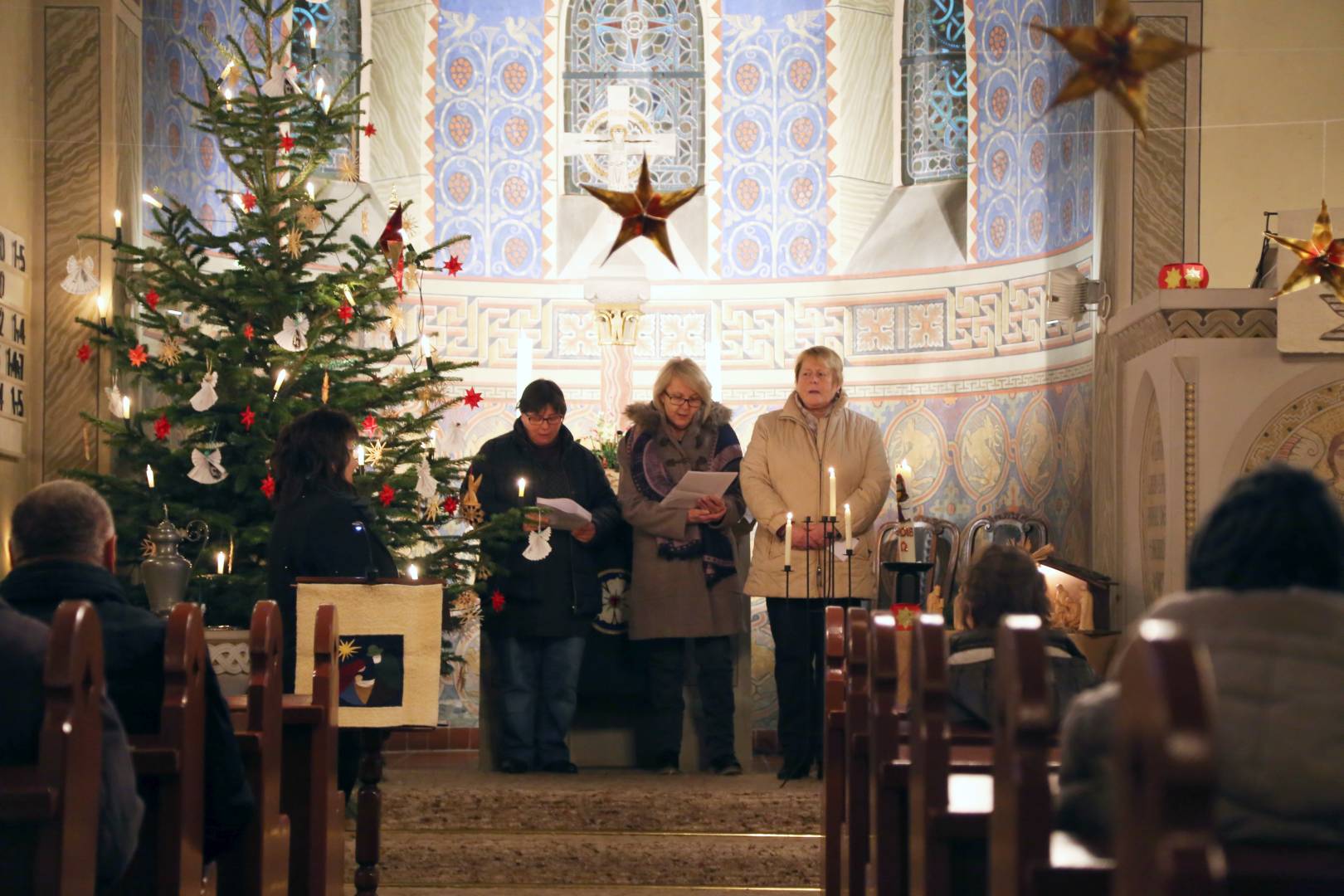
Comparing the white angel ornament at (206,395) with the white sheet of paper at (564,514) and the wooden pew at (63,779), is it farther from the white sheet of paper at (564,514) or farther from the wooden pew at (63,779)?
the wooden pew at (63,779)

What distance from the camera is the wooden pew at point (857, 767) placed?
4297 millimetres

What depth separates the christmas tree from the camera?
6.40 metres

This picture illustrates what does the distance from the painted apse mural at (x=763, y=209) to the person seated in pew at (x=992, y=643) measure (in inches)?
219

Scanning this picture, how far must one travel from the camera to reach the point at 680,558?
265 inches

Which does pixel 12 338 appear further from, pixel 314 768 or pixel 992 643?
pixel 992 643

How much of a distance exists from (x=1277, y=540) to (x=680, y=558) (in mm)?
4613

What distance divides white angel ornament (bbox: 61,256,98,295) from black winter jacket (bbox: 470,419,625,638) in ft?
5.69

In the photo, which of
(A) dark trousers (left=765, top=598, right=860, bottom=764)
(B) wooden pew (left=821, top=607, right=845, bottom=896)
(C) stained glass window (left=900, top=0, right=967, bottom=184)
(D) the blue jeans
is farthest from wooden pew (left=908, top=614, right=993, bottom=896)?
(C) stained glass window (left=900, top=0, right=967, bottom=184)

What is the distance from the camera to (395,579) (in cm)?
498

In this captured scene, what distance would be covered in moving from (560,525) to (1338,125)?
4.34 meters

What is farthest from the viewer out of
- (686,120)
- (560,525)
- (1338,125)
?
(686,120)

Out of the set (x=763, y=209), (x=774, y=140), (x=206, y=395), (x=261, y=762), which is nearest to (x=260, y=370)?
(x=206, y=395)

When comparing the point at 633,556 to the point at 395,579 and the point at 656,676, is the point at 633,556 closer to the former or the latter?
the point at 656,676

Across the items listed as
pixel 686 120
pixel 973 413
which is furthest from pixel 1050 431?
pixel 686 120
